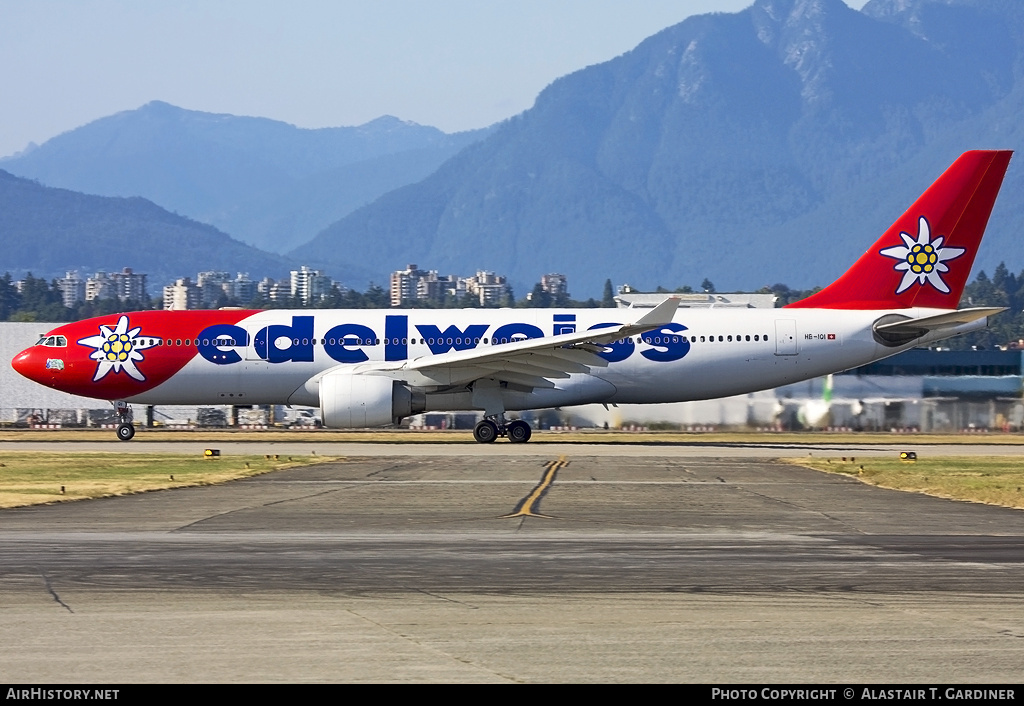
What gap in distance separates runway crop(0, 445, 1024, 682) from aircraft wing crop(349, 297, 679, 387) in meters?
13.6

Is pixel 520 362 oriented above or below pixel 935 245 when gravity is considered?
below

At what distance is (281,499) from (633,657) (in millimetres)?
13444

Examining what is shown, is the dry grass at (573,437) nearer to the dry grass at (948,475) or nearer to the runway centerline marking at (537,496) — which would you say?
the dry grass at (948,475)

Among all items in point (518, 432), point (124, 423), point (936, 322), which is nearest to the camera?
point (936, 322)

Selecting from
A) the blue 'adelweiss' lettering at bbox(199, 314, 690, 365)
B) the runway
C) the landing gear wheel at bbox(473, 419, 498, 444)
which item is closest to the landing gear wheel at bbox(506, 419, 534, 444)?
the landing gear wheel at bbox(473, 419, 498, 444)

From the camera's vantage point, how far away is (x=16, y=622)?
1088 cm

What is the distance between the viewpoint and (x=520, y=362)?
37.9 metres

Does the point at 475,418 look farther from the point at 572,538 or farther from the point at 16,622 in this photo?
the point at 16,622

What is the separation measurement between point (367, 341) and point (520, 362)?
493 cm

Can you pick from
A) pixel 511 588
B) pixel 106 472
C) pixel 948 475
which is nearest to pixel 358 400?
pixel 106 472

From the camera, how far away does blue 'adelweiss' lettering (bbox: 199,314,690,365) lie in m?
39.6

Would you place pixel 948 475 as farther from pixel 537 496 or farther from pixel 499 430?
pixel 499 430

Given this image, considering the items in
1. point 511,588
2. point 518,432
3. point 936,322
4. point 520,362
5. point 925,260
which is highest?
point 925,260

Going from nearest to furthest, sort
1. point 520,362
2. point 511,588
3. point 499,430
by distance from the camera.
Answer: point 511,588 < point 520,362 < point 499,430
